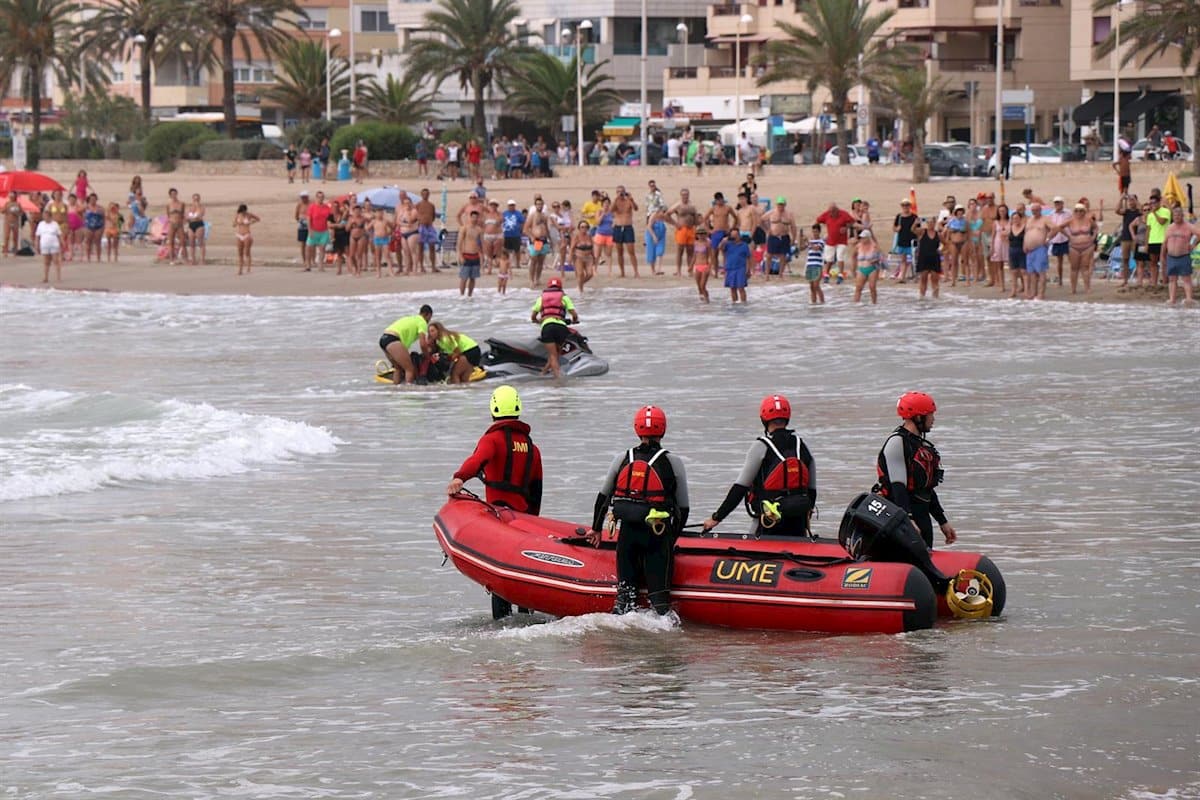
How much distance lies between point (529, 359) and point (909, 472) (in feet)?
37.4

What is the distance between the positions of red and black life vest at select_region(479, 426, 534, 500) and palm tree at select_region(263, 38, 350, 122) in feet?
174

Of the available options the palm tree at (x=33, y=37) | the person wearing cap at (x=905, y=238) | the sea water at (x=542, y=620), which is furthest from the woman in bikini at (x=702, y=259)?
the palm tree at (x=33, y=37)

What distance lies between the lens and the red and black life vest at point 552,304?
19734 millimetres

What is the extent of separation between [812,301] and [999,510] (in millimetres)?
15854

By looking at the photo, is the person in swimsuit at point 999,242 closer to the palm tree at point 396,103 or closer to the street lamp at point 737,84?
the street lamp at point 737,84

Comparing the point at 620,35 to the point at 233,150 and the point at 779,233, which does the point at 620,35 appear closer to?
the point at 233,150

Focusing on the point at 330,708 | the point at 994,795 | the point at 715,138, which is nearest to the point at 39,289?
the point at 330,708

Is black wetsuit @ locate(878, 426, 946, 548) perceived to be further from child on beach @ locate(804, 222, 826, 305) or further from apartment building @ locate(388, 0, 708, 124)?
apartment building @ locate(388, 0, 708, 124)

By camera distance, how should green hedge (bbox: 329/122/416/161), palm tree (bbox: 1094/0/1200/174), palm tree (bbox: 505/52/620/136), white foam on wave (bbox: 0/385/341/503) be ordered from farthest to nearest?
palm tree (bbox: 505/52/620/136), green hedge (bbox: 329/122/416/161), palm tree (bbox: 1094/0/1200/174), white foam on wave (bbox: 0/385/341/503)

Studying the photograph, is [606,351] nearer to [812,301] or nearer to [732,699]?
[812,301]

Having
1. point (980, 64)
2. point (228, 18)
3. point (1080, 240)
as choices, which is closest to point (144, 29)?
point (228, 18)

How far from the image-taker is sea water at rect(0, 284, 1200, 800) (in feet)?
23.7

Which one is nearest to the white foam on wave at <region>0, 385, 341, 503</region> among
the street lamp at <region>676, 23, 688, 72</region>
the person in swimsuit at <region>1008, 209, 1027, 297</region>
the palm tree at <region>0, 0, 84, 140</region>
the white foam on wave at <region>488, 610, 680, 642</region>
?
the white foam on wave at <region>488, 610, 680, 642</region>

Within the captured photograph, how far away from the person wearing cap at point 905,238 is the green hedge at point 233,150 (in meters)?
30.7
